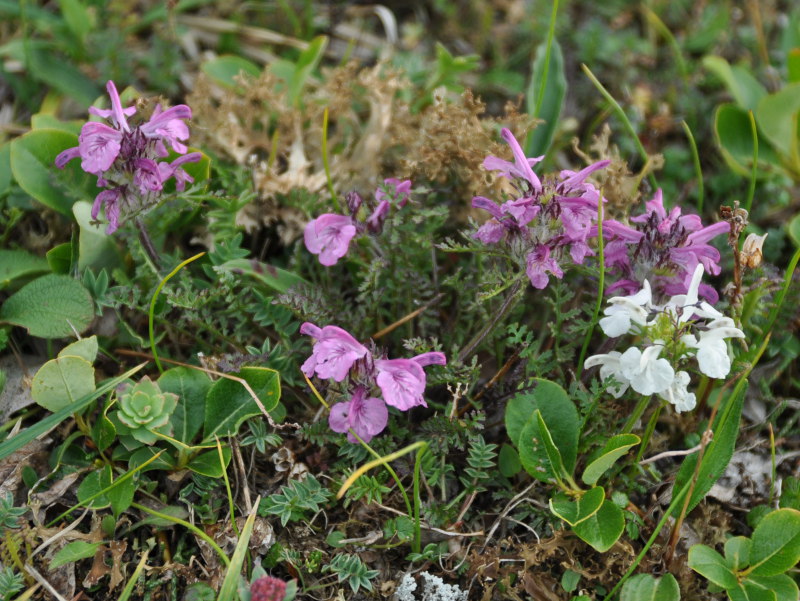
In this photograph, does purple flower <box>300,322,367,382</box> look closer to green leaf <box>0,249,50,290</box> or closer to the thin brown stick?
the thin brown stick

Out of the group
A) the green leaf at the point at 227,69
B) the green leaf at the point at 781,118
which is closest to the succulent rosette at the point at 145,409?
the green leaf at the point at 227,69

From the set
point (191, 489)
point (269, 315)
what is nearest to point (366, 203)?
point (269, 315)

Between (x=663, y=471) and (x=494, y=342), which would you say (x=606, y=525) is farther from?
(x=494, y=342)

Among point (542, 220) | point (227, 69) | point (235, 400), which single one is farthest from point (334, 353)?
point (227, 69)

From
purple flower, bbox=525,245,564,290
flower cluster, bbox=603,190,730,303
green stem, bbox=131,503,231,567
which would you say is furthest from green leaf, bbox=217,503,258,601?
flower cluster, bbox=603,190,730,303

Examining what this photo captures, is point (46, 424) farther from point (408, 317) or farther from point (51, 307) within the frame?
point (408, 317)
